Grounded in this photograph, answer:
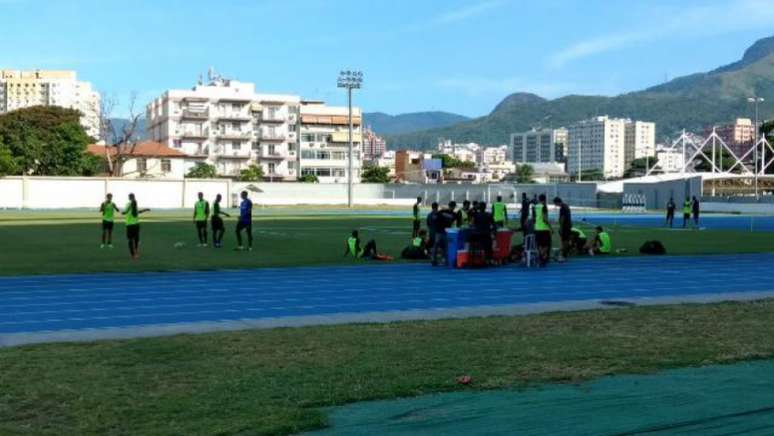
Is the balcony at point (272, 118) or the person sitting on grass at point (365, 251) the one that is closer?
the person sitting on grass at point (365, 251)

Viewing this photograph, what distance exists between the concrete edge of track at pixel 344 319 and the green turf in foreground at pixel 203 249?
26.3 feet

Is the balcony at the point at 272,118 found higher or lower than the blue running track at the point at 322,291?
higher

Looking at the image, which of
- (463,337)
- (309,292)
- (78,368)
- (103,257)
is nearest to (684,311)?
(463,337)

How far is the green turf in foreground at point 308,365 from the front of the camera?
6.31m

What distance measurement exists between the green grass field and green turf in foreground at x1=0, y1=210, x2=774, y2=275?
1001 cm

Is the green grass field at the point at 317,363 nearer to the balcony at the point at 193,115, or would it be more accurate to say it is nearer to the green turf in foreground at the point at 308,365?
the green turf in foreground at the point at 308,365

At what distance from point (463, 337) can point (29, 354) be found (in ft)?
15.1

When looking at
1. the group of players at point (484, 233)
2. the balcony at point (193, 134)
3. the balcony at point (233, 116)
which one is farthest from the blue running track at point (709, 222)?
the balcony at point (193, 134)

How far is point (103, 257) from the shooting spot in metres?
21.9

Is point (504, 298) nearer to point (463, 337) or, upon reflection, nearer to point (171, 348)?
point (463, 337)

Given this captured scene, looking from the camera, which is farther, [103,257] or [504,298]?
[103,257]

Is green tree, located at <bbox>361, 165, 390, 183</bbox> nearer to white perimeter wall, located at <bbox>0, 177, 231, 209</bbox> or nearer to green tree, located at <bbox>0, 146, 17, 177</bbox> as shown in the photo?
white perimeter wall, located at <bbox>0, 177, 231, 209</bbox>

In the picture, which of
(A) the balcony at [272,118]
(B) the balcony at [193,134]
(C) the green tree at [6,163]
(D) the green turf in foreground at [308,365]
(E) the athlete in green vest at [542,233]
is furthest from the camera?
(A) the balcony at [272,118]

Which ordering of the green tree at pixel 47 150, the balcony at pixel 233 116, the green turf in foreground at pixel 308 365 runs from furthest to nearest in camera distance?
the balcony at pixel 233 116
the green tree at pixel 47 150
the green turf in foreground at pixel 308 365
